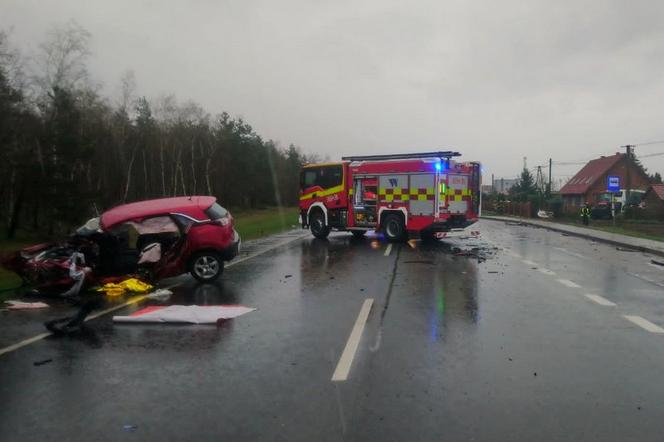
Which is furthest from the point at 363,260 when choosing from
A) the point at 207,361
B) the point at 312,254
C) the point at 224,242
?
the point at 207,361

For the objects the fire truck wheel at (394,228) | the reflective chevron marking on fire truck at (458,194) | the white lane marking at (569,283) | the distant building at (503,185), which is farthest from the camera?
the distant building at (503,185)

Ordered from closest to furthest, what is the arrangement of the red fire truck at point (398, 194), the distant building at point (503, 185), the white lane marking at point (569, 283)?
the white lane marking at point (569, 283)
the red fire truck at point (398, 194)
the distant building at point (503, 185)

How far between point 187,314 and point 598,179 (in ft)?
231

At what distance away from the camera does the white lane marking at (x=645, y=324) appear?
22.7ft

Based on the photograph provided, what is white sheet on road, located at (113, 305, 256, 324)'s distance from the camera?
24.6 ft

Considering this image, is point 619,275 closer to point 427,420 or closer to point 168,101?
point 427,420

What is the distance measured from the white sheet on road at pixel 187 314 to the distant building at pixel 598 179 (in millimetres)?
64050

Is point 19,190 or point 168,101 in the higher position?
point 168,101

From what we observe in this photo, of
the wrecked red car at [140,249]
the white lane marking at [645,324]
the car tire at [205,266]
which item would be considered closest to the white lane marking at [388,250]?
the wrecked red car at [140,249]

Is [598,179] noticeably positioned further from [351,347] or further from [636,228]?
[351,347]

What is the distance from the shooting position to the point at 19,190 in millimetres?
33469

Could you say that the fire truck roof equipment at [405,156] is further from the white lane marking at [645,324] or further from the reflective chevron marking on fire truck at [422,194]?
the white lane marking at [645,324]

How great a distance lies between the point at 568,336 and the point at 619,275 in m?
6.42

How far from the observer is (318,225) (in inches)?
877
